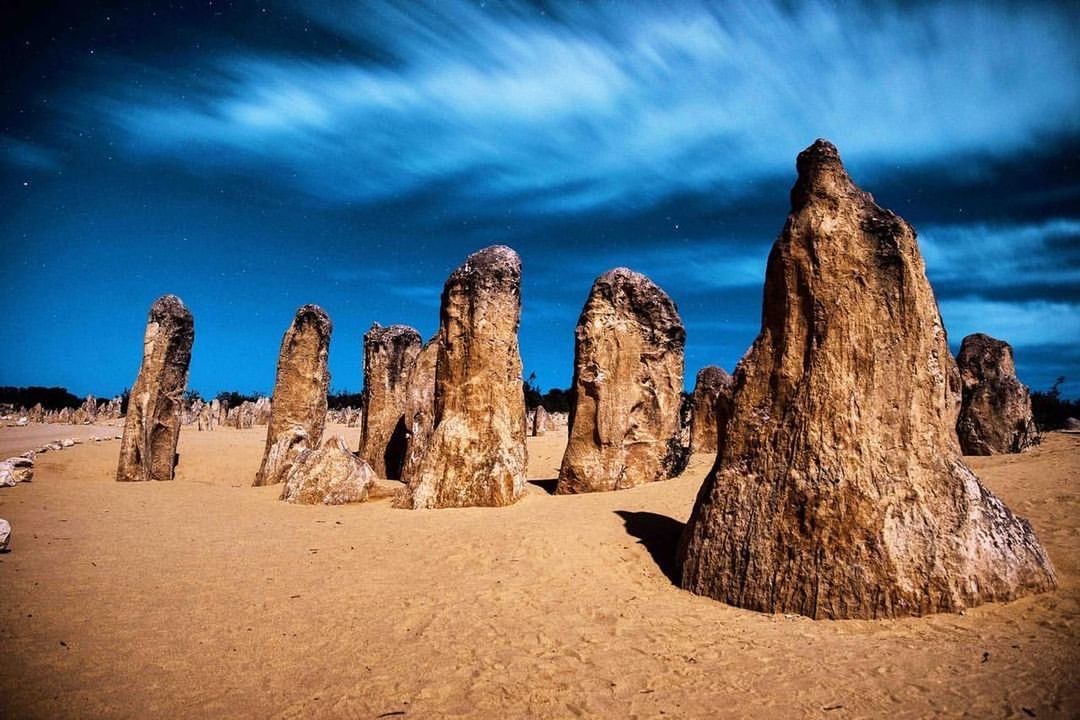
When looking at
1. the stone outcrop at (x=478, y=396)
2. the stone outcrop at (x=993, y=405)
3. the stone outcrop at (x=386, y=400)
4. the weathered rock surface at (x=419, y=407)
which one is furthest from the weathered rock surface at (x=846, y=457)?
the stone outcrop at (x=993, y=405)

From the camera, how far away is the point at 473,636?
13.7 ft

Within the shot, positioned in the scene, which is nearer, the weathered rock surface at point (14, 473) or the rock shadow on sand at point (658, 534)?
the rock shadow on sand at point (658, 534)

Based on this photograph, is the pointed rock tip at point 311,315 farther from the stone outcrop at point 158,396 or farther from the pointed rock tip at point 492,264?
the pointed rock tip at point 492,264

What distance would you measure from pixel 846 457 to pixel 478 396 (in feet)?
20.0

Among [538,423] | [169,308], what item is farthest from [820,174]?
[538,423]

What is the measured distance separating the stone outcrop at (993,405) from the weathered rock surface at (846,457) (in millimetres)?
11316

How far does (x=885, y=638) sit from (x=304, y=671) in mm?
3614

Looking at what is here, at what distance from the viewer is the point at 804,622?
425 centimetres

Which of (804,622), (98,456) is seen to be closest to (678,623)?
(804,622)

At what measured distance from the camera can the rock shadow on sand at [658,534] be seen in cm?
572

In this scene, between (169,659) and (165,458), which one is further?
(165,458)

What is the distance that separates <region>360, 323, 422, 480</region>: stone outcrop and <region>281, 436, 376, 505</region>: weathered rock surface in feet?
12.2

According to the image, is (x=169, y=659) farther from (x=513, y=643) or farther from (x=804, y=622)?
(x=804, y=622)

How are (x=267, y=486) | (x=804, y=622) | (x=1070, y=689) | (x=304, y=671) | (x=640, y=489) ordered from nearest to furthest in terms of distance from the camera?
(x=1070, y=689)
(x=304, y=671)
(x=804, y=622)
(x=640, y=489)
(x=267, y=486)
